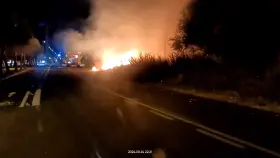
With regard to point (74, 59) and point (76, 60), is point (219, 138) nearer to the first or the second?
point (76, 60)

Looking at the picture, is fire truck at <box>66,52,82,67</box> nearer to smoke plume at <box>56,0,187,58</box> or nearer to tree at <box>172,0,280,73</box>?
smoke plume at <box>56,0,187,58</box>

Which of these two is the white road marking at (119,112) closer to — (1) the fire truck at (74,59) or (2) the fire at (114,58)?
(2) the fire at (114,58)

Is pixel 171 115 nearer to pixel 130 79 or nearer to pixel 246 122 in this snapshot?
pixel 246 122

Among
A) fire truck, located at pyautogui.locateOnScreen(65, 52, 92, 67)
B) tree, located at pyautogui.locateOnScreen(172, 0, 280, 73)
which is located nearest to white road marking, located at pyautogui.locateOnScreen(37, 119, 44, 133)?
tree, located at pyautogui.locateOnScreen(172, 0, 280, 73)

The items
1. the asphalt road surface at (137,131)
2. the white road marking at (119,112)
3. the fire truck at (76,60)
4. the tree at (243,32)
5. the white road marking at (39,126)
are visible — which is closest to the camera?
the asphalt road surface at (137,131)

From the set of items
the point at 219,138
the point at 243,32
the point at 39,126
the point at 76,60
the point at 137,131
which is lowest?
the point at 76,60

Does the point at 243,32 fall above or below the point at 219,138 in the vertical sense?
above

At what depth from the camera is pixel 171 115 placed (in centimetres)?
1443

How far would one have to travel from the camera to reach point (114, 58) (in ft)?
175

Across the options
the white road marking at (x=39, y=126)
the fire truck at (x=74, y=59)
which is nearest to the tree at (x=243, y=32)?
the white road marking at (x=39, y=126)

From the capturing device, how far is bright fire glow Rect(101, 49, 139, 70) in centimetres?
4725

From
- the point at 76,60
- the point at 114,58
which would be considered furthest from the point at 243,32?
the point at 76,60

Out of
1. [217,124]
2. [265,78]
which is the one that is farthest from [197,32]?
[217,124]

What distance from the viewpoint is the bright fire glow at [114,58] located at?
155ft
